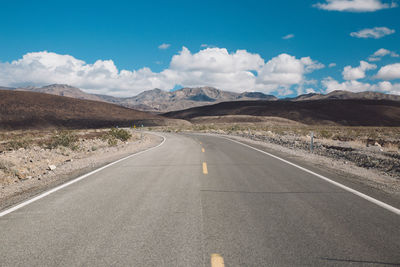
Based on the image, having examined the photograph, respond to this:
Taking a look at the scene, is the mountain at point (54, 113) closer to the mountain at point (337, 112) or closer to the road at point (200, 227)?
the mountain at point (337, 112)

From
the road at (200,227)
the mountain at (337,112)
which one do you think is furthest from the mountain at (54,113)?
the road at (200,227)

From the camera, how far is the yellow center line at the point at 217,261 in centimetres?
310

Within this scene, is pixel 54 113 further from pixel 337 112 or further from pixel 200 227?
pixel 337 112

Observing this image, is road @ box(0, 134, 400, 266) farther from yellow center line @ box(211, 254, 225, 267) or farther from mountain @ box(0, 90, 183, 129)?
mountain @ box(0, 90, 183, 129)

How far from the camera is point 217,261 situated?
10.4 ft

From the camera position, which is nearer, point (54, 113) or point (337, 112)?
point (54, 113)

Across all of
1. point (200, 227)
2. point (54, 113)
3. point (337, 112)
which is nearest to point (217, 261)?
point (200, 227)

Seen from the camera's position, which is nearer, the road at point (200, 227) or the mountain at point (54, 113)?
the road at point (200, 227)

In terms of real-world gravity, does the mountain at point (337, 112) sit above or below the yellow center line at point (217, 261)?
above

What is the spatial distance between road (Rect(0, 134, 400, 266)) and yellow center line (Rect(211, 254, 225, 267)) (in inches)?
0.5

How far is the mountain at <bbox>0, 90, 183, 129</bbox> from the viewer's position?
244 feet

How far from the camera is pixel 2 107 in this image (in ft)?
258

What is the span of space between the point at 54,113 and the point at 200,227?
301ft

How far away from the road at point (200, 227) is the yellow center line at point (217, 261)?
1cm
